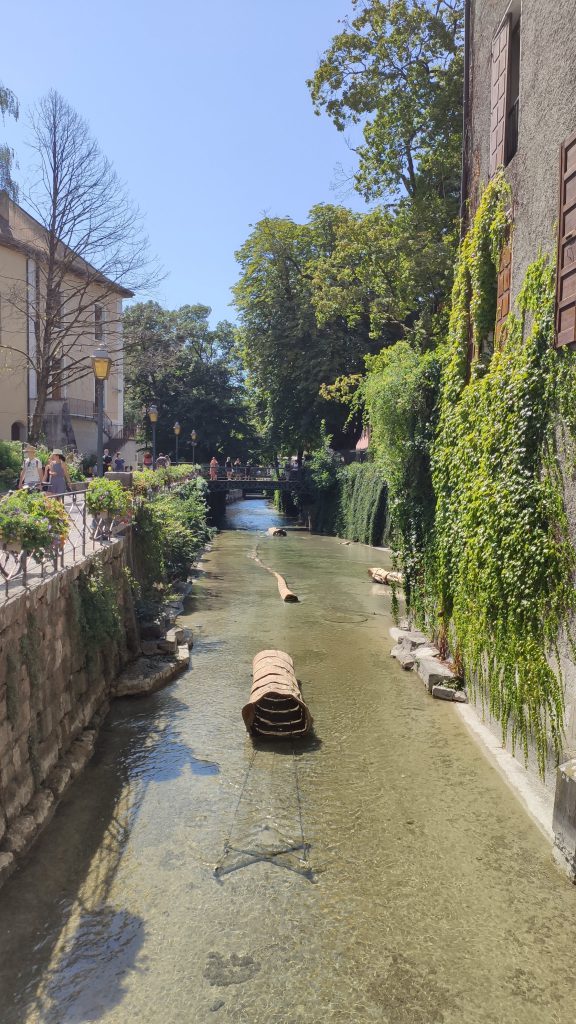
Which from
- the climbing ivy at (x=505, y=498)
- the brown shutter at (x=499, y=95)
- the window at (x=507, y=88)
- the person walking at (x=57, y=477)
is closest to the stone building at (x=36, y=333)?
the person walking at (x=57, y=477)

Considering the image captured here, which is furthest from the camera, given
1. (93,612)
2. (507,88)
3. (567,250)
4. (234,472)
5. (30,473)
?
(234,472)

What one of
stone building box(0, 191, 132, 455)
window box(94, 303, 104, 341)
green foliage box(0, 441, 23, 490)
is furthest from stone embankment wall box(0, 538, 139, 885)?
stone building box(0, 191, 132, 455)

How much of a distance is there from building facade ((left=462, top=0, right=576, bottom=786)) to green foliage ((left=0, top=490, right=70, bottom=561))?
506cm

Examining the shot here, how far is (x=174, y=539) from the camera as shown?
19.8 metres

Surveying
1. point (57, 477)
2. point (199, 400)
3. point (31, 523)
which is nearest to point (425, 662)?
point (31, 523)

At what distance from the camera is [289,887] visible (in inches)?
246

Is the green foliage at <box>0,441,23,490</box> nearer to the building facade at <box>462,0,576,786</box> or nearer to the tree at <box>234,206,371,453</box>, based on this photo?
the building facade at <box>462,0,576,786</box>

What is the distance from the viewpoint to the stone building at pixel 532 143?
22.2 ft

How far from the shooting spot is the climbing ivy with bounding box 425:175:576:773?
23.8 feet

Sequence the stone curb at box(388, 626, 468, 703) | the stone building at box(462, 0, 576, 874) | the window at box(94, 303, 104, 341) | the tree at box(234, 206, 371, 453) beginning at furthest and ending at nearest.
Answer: the tree at box(234, 206, 371, 453) < the window at box(94, 303, 104, 341) < the stone curb at box(388, 626, 468, 703) < the stone building at box(462, 0, 576, 874)

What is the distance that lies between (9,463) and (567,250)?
59.4 feet

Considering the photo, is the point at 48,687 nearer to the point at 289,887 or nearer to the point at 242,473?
the point at 289,887

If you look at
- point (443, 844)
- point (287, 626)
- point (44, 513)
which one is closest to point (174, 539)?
point (287, 626)

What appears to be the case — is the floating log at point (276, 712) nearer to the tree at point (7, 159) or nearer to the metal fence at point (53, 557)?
the metal fence at point (53, 557)
